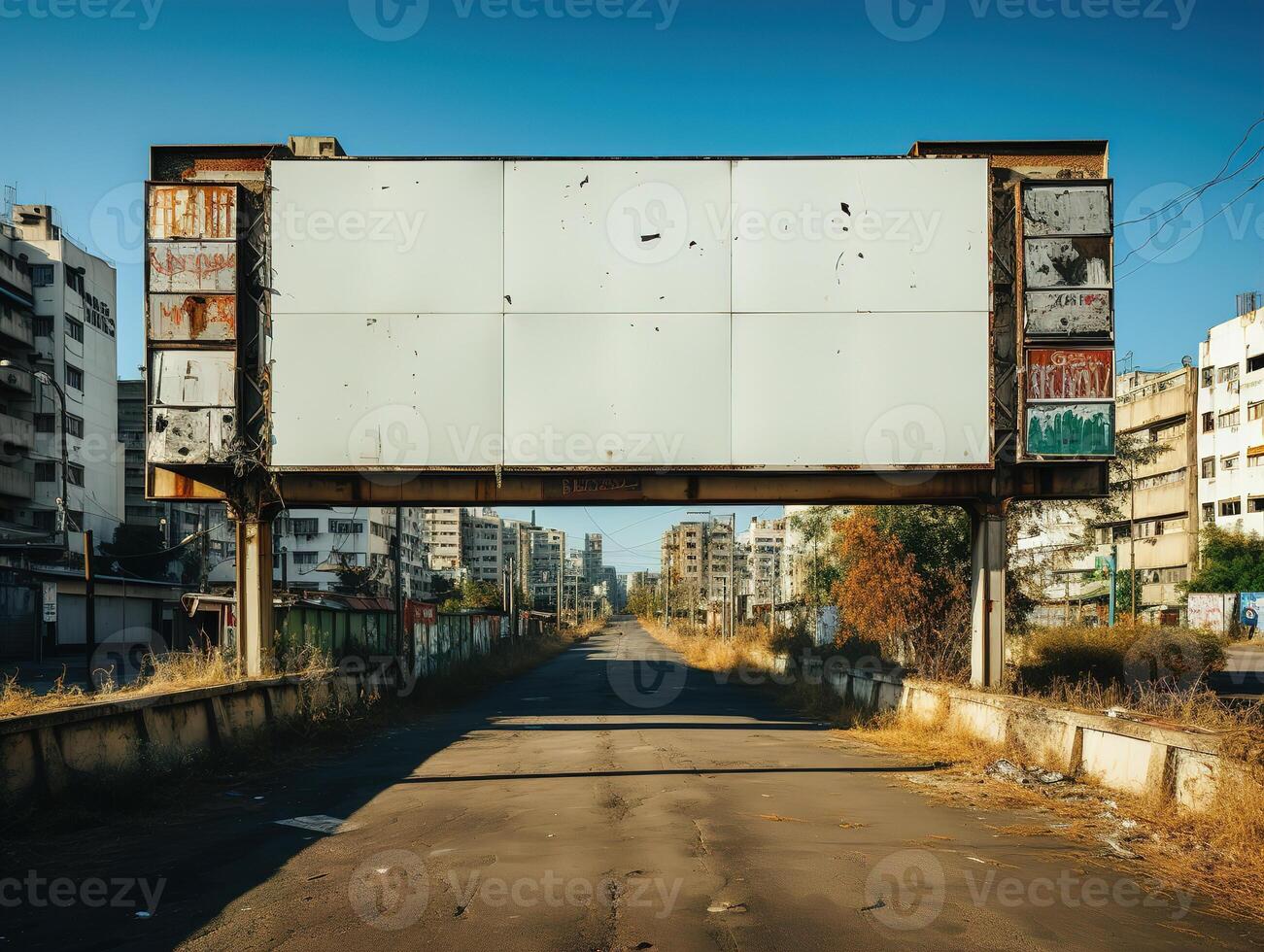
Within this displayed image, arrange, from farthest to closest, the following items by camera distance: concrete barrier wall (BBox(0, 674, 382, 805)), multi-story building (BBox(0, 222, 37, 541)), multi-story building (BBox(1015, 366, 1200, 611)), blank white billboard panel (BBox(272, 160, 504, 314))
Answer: multi-story building (BBox(1015, 366, 1200, 611)) < multi-story building (BBox(0, 222, 37, 541)) < blank white billboard panel (BBox(272, 160, 504, 314)) < concrete barrier wall (BBox(0, 674, 382, 805))

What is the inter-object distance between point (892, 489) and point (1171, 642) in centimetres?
1718

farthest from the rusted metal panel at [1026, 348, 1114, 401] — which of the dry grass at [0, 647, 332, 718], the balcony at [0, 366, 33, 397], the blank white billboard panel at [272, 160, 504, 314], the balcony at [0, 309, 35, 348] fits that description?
the balcony at [0, 309, 35, 348]

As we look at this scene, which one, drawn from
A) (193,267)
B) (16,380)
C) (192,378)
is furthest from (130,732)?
(16,380)

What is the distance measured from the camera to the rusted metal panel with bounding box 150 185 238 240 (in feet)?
58.7

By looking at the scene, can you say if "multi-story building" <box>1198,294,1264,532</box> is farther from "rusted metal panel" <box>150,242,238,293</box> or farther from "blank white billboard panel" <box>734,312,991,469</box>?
"rusted metal panel" <box>150,242,238,293</box>

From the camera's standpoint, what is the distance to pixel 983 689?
53.3 feet

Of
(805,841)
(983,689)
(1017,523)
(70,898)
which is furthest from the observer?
(1017,523)

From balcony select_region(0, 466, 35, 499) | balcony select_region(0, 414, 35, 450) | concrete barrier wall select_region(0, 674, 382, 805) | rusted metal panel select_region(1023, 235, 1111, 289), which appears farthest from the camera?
balcony select_region(0, 414, 35, 450)

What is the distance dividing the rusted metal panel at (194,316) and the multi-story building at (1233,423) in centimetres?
6434

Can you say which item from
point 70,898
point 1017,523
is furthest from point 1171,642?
point 70,898

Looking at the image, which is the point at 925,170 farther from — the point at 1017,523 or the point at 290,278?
the point at 1017,523

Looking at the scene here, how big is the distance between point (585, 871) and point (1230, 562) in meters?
65.0

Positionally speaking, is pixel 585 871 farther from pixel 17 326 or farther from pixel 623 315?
pixel 17 326

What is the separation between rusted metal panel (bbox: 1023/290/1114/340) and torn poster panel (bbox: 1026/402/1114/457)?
1.25m
